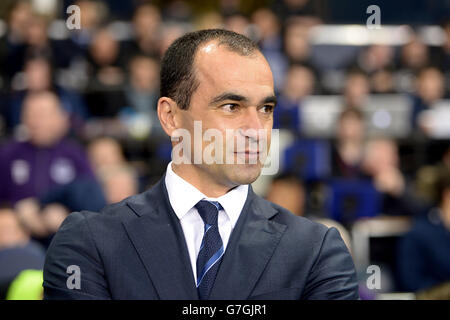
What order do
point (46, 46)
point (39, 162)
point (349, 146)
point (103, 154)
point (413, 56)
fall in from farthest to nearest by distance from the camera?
point (413, 56) < point (46, 46) < point (349, 146) < point (103, 154) < point (39, 162)

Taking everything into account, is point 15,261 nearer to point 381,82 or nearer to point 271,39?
point 271,39

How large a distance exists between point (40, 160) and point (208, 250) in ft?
8.84

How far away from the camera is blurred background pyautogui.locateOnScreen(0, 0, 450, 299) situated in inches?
137

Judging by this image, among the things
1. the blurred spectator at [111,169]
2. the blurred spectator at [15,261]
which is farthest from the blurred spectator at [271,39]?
the blurred spectator at [15,261]

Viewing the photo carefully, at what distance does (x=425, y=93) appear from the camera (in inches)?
230

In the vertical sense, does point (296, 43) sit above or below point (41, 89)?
above

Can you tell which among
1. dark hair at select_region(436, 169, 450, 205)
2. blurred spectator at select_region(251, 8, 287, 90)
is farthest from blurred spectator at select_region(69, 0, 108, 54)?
dark hair at select_region(436, 169, 450, 205)

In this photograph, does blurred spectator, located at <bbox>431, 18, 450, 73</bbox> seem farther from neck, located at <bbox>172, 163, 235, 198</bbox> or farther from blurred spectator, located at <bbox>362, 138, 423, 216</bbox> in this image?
neck, located at <bbox>172, 163, 235, 198</bbox>

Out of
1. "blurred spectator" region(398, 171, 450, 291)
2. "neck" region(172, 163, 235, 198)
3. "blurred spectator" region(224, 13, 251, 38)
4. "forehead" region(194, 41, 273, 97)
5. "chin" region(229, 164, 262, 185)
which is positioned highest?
"blurred spectator" region(224, 13, 251, 38)

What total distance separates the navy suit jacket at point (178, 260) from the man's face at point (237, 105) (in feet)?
0.36

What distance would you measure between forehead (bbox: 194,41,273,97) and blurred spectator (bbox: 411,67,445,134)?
4665 millimetres

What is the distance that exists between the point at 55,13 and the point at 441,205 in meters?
4.49

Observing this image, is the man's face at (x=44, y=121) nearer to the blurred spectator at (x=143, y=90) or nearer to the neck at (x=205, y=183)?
the blurred spectator at (x=143, y=90)

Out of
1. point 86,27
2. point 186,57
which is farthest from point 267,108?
point 86,27
